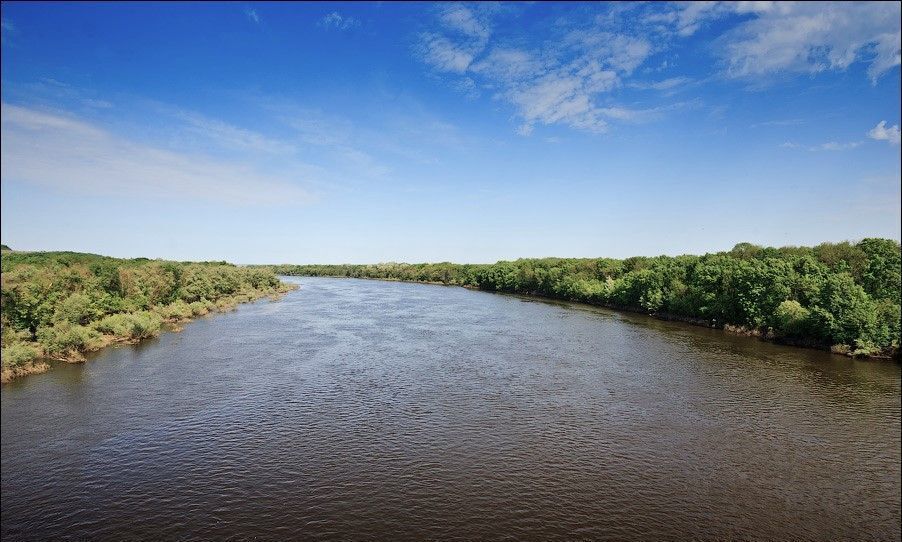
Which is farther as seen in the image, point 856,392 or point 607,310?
point 607,310

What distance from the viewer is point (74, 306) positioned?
49.4m

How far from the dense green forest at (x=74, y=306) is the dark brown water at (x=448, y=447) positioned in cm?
466

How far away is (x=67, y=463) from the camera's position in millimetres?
24562

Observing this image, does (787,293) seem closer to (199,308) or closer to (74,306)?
(74,306)

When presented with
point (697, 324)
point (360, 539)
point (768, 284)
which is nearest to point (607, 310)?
point (697, 324)

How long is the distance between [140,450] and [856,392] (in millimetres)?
52555

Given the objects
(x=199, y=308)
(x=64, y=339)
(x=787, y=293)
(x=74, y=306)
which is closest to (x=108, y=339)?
(x=74, y=306)

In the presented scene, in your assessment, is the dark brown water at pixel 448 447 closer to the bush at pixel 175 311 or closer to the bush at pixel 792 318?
the bush at pixel 792 318

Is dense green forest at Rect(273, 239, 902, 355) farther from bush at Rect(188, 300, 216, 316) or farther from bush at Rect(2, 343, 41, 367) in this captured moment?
bush at Rect(188, 300, 216, 316)

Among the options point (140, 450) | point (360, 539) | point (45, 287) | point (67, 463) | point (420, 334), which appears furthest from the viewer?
point (420, 334)

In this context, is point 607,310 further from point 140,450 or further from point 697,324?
point 140,450

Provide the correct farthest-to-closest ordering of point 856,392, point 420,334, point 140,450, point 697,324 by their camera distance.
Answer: point 697,324
point 420,334
point 856,392
point 140,450

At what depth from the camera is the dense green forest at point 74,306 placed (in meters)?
42.8

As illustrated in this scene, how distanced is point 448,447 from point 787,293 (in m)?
57.7
